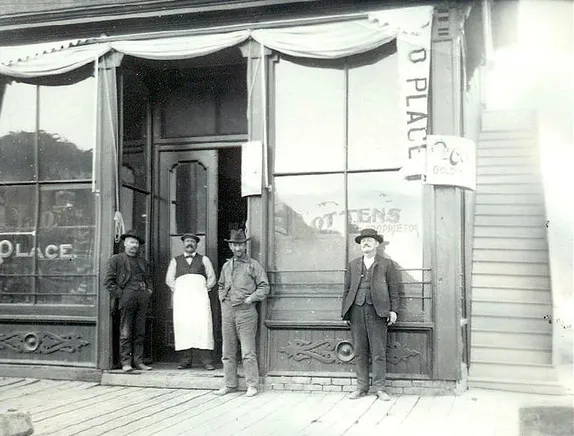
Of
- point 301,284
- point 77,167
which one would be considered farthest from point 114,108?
point 301,284

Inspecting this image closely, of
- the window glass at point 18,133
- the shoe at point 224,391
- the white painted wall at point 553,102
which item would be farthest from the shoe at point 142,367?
the white painted wall at point 553,102

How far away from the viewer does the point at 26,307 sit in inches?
318

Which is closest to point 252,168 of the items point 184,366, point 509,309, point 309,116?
point 309,116

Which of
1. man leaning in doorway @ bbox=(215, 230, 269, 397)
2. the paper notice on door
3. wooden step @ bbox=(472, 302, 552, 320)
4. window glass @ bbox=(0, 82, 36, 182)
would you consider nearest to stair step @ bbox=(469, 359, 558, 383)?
wooden step @ bbox=(472, 302, 552, 320)

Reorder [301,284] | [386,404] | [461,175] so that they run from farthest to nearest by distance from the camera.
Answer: [301,284], [461,175], [386,404]

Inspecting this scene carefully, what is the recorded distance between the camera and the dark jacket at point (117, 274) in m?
7.58

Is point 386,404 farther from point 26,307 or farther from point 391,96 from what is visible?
point 26,307

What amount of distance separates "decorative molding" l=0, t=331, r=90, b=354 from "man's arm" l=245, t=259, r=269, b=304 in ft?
7.59

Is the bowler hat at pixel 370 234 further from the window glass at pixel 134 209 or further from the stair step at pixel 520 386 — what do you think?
the window glass at pixel 134 209

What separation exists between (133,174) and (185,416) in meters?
3.94

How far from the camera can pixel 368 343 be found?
22.1 feet

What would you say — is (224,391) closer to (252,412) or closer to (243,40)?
(252,412)

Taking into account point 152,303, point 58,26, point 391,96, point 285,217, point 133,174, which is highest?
point 58,26

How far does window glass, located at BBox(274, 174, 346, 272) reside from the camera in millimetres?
7309
